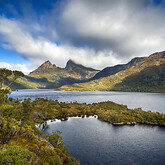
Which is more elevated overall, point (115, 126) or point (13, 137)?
point (13, 137)

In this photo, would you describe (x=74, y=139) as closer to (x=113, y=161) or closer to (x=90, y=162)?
(x=90, y=162)

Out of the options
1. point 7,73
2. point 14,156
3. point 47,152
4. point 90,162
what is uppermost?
point 7,73

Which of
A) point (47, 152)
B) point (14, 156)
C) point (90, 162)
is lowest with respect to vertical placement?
point (90, 162)

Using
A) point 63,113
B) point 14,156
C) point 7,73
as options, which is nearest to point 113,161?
point 14,156

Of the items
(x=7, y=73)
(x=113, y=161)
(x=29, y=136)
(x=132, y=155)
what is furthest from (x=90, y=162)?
(x=7, y=73)

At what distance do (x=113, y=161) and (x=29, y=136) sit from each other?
37193 mm

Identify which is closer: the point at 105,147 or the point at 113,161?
the point at 113,161

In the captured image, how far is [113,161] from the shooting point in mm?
47781

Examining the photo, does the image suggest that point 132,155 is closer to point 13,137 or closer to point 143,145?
point 143,145

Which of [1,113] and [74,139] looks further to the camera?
[74,139]

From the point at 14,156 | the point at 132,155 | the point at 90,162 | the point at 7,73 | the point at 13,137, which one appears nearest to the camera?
the point at 14,156

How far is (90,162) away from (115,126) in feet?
168

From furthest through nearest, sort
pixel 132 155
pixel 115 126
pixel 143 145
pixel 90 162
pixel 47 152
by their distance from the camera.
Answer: pixel 115 126, pixel 143 145, pixel 132 155, pixel 90 162, pixel 47 152

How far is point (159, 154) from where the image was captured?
175 feet
